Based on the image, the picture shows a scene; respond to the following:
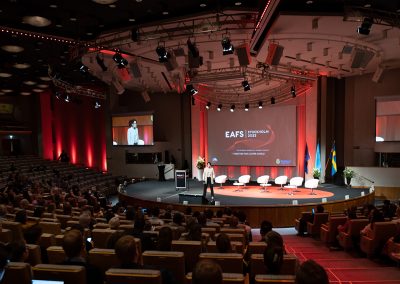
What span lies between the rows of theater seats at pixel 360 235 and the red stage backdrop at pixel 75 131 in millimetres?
14999

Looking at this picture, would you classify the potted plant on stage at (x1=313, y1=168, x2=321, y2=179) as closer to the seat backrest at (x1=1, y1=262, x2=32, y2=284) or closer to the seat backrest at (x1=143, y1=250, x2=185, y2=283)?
the seat backrest at (x1=143, y1=250, x2=185, y2=283)

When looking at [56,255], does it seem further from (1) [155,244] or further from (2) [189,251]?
(2) [189,251]

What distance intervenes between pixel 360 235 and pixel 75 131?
1891cm

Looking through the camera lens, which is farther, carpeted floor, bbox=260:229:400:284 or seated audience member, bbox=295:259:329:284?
carpeted floor, bbox=260:229:400:284

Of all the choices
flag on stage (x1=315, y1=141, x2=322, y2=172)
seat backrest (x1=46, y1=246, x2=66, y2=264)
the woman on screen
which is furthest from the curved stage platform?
seat backrest (x1=46, y1=246, x2=66, y2=264)

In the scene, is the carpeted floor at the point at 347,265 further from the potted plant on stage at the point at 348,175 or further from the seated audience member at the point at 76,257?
the potted plant on stage at the point at 348,175

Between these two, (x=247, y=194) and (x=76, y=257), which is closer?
(x=76, y=257)

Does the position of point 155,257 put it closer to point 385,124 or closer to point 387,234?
point 387,234

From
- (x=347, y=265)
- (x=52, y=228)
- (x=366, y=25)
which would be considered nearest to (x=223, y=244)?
(x=52, y=228)

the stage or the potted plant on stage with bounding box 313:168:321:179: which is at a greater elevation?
the potted plant on stage with bounding box 313:168:321:179

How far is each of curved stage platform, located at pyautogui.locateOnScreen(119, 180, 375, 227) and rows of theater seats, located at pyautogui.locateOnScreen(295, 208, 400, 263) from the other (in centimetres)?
154

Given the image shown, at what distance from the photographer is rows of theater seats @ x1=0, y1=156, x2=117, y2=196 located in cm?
1531

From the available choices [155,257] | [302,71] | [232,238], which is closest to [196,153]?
[302,71]

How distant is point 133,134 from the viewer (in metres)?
18.3
